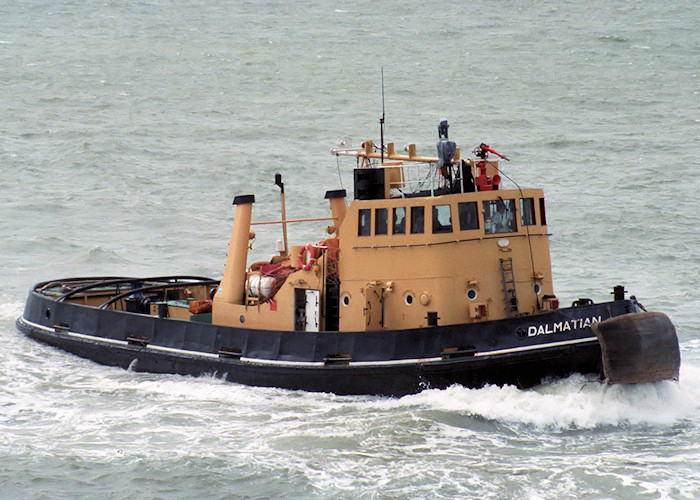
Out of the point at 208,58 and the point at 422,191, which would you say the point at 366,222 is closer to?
the point at 422,191

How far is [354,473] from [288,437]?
1.70 metres

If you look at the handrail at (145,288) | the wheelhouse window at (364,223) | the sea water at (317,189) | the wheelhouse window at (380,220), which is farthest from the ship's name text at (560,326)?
the handrail at (145,288)

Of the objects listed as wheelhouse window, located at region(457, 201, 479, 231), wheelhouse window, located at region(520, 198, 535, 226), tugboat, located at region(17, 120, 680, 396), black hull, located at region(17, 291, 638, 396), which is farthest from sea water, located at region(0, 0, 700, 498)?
wheelhouse window, located at region(520, 198, 535, 226)

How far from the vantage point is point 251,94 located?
4478 cm

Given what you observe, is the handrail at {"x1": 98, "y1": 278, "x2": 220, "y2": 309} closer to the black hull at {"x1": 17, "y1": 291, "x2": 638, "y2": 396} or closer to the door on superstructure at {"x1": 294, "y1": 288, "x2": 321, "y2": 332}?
the black hull at {"x1": 17, "y1": 291, "x2": 638, "y2": 396}

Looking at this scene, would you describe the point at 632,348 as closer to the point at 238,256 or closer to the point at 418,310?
the point at 418,310

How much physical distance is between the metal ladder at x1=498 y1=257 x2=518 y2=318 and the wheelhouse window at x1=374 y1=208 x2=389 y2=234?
202 centimetres

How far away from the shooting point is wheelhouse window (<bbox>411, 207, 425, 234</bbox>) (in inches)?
648

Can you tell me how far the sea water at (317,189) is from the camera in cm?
1389

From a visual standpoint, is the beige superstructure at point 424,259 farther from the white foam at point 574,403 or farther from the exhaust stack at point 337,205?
the exhaust stack at point 337,205

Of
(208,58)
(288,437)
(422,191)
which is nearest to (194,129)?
(208,58)

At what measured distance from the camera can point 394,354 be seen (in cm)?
1619

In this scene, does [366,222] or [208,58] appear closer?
[366,222]

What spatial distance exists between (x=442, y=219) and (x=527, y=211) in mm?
1579
